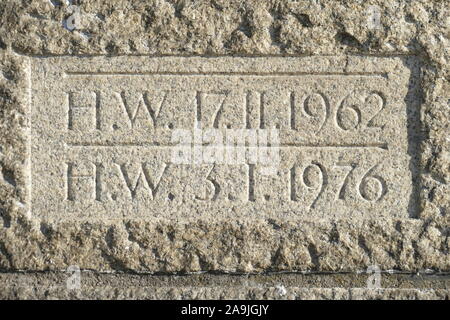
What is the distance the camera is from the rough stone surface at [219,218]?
8.71 feet

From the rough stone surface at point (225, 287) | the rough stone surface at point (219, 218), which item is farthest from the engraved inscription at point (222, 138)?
the rough stone surface at point (225, 287)

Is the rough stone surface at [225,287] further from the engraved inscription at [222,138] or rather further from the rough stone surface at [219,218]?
the engraved inscription at [222,138]

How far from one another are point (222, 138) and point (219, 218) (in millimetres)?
307

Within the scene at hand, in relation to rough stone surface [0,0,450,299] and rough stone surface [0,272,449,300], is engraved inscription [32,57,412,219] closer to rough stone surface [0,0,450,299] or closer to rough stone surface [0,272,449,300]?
rough stone surface [0,0,450,299]

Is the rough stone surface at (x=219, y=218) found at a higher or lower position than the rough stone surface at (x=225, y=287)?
higher

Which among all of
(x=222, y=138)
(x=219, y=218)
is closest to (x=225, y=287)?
(x=219, y=218)

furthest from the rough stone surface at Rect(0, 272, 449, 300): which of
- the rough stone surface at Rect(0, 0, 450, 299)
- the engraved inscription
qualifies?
the engraved inscription

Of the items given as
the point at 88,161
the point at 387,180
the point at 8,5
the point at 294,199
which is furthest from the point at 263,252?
the point at 8,5

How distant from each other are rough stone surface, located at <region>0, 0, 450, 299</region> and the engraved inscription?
49 millimetres

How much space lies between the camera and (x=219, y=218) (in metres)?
2.68

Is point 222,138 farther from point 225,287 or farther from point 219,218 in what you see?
point 225,287

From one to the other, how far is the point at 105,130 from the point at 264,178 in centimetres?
64

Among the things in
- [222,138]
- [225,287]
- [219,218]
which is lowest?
[225,287]

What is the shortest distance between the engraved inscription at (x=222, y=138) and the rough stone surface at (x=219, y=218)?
0.05 metres
